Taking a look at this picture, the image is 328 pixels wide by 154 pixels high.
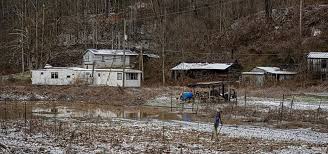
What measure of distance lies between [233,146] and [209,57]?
57.6m

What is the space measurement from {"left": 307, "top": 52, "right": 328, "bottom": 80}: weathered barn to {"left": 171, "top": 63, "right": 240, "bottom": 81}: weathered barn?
1071 cm

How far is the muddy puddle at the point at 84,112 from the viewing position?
3086cm

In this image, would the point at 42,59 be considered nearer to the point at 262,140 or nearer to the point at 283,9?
the point at 283,9

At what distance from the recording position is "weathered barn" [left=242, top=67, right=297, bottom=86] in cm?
5931

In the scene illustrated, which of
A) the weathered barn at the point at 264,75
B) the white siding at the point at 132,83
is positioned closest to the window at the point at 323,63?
the weathered barn at the point at 264,75

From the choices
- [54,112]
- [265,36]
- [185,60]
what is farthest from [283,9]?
[54,112]

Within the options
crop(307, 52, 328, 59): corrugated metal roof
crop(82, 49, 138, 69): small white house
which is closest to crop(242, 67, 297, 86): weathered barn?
crop(307, 52, 328, 59): corrugated metal roof

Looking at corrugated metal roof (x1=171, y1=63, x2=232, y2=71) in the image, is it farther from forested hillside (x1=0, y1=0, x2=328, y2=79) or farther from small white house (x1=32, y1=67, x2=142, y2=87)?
small white house (x1=32, y1=67, x2=142, y2=87)

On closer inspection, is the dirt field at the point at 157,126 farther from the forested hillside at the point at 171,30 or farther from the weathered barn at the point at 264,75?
the forested hillside at the point at 171,30

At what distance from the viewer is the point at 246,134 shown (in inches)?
914

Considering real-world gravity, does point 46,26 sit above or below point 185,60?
above

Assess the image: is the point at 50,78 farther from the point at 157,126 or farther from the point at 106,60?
the point at 157,126

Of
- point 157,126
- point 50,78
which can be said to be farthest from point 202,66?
point 157,126

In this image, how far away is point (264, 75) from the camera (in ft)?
196
